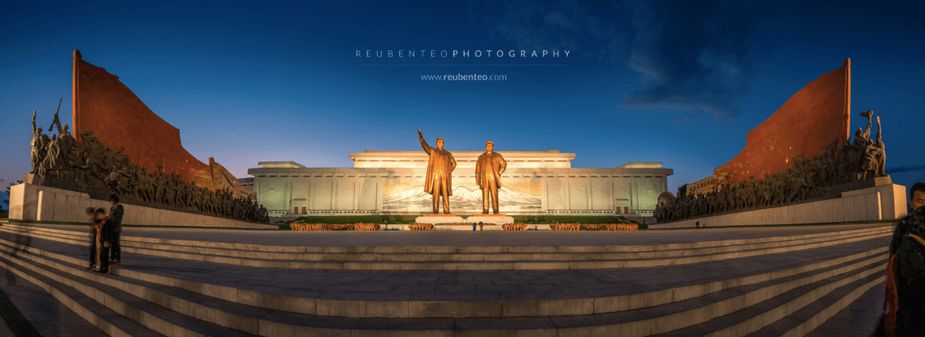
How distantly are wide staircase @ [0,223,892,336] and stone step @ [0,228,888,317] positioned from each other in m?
0.01

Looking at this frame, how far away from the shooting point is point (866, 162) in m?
17.2

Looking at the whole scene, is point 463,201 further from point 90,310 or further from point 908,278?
point 908,278

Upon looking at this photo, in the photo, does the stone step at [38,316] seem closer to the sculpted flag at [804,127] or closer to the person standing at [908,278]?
the person standing at [908,278]

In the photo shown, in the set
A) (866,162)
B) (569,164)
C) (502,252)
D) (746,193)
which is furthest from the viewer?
(569,164)

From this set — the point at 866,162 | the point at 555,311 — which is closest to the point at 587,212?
the point at 866,162

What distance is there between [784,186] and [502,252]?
19621 millimetres

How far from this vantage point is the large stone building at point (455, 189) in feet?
169

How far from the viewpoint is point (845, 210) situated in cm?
1769

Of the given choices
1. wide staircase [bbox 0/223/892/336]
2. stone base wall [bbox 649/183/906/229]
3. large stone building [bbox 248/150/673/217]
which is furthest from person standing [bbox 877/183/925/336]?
large stone building [bbox 248/150/673/217]

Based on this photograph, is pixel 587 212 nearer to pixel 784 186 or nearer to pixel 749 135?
pixel 749 135

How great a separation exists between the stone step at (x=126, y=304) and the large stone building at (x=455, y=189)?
146 ft

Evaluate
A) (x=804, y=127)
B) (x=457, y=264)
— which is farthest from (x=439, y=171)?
(x=804, y=127)

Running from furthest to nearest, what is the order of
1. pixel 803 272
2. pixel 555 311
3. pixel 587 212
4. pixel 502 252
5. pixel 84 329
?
pixel 587 212
pixel 502 252
pixel 803 272
pixel 84 329
pixel 555 311

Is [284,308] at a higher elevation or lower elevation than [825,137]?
lower
